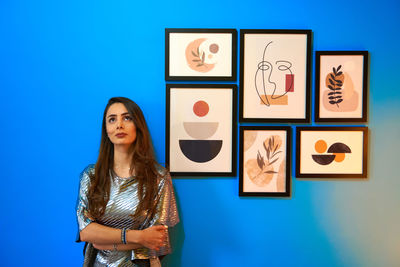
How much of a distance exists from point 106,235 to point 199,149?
0.64 m

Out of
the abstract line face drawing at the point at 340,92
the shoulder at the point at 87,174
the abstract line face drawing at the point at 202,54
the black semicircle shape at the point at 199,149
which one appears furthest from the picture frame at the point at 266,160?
the shoulder at the point at 87,174

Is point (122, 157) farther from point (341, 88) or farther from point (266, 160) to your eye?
point (341, 88)

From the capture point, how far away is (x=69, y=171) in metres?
1.61

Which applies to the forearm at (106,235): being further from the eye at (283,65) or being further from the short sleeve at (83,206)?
the eye at (283,65)

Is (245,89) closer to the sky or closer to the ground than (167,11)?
closer to the ground

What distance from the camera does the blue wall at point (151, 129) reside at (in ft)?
5.21

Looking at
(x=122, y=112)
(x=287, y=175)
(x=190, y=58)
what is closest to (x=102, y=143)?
(x=122, y=112)

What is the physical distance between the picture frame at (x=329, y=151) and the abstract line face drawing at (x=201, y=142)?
0.48 metres

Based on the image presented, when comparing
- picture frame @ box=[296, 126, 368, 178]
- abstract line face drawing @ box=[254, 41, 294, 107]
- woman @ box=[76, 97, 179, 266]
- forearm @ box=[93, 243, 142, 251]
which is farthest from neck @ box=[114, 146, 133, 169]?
picture frame @ box=[296, 126, 368, 178]

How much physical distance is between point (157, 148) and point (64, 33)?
83 cm

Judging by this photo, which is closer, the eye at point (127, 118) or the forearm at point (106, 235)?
the forearm at point (106, 235)

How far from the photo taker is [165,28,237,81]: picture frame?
5.18 ft

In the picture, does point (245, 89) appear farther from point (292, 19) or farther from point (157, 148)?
point (157, 148)

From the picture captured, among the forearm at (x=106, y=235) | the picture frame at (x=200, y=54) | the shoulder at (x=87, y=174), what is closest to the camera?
the forearm at (x=106, y=235)
